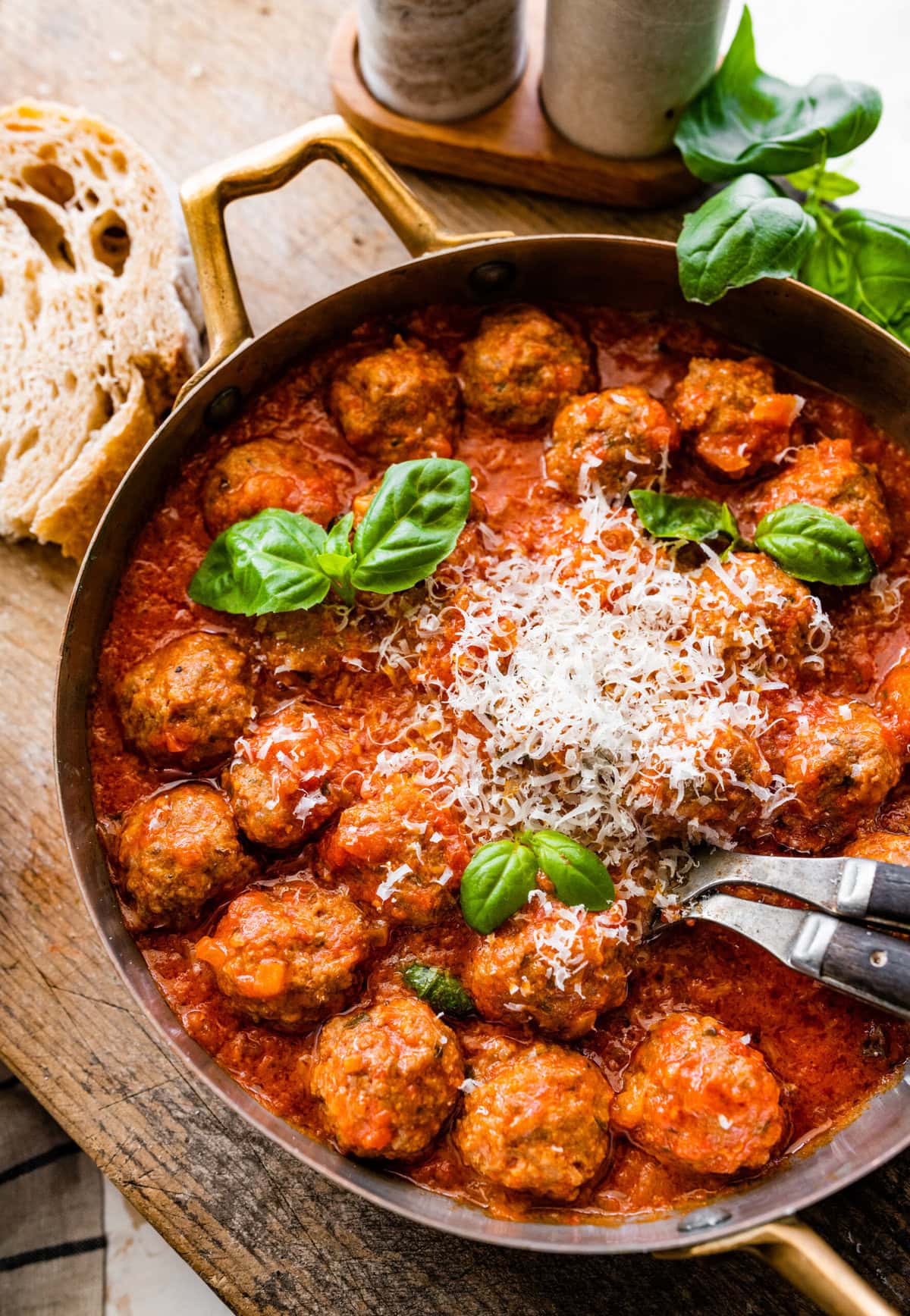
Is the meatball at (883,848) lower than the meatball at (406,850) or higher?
lower

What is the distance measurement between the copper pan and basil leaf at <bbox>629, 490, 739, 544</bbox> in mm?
642

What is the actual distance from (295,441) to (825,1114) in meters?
2.47

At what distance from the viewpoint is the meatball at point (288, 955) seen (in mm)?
3043

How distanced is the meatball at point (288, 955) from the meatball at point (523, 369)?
1538mm

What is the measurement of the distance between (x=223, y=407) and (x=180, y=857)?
4.48 feet

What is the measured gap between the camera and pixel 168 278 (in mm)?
3887

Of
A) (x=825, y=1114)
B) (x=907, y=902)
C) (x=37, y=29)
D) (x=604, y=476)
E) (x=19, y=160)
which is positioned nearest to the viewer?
(x=907, y=902)

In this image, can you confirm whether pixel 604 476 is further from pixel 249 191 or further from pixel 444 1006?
pixel 444 1006

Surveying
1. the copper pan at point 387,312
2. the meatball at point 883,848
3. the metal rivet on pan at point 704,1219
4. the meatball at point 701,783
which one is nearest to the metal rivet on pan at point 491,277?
the copper pan at point 387,312

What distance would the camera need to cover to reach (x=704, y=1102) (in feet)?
9.51

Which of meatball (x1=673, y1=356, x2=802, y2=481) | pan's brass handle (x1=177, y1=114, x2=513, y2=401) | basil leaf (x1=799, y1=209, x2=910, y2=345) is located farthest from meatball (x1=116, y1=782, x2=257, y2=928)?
basil leaf (x1=799, y1=209, x2=910, y2=345)

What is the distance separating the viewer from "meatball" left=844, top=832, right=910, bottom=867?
3053mm

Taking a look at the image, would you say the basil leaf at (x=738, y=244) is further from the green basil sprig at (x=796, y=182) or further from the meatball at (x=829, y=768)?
the meatball at (x=829, y=768)

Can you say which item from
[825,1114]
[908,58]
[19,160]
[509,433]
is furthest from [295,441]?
[908,58]
